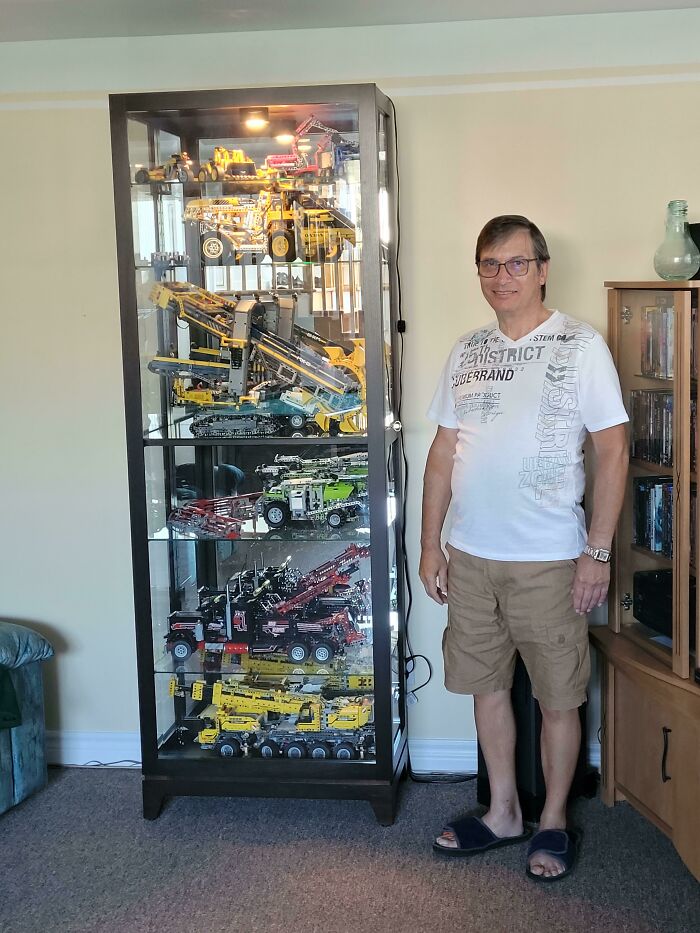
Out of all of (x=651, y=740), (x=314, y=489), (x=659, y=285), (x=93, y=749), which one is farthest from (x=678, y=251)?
(x=93, y=749)

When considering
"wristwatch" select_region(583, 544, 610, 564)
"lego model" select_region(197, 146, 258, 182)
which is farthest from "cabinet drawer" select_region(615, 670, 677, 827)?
"lego model" select_region(197, 146, 258, 182)

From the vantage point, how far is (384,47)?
3176mm

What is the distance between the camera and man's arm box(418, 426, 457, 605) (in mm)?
2914

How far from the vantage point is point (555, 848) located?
272 centimetres

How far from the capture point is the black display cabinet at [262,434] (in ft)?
9.57

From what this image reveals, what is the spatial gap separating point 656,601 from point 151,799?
164 cm

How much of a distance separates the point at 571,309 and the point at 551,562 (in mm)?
940

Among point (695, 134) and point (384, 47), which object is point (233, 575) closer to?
point (384, 47)

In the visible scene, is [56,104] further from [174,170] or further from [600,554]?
[600,554]

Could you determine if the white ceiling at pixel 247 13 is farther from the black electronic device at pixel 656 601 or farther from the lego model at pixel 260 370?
the black electronic device at pixel 656 601

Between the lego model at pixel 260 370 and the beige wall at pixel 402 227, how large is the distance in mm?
384

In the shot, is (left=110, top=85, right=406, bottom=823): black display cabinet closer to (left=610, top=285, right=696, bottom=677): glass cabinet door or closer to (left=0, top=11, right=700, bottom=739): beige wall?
(left=0, top=11, right=700, bottom=739): beige wall

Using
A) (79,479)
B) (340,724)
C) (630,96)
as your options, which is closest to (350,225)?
(630,96)

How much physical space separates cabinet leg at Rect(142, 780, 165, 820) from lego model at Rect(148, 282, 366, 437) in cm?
109
